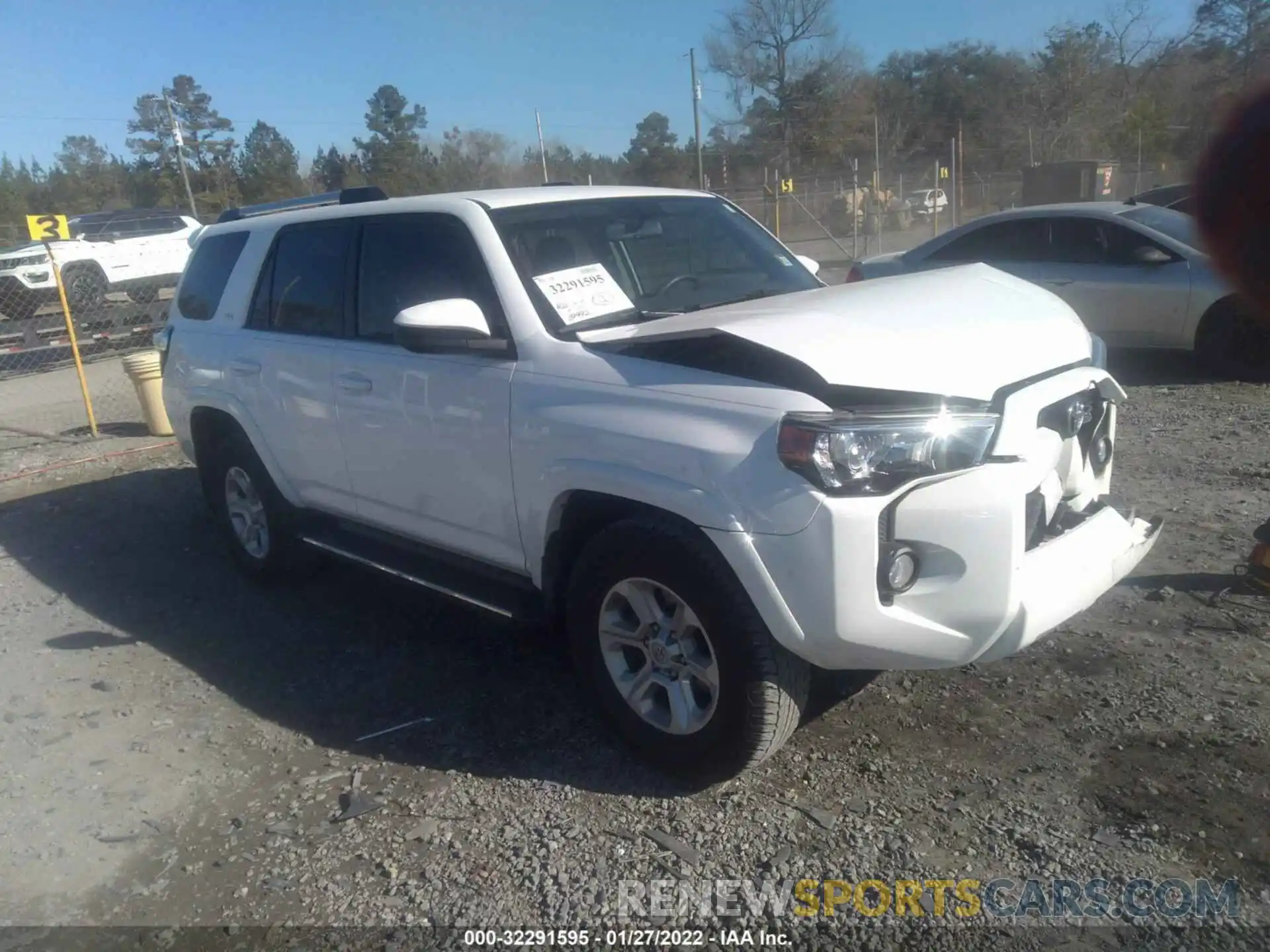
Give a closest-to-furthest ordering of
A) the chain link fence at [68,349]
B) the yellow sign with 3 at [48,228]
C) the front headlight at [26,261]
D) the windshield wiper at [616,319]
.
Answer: the windshield wiper at [616,319] → the yellow sign with 3 at [48,228] → the chain link fence at [68,349] → the front headlight at [26,261]

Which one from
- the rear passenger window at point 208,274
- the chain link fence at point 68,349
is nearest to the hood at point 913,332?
the rear passenger window at point 208,274

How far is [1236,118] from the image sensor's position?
0.87 metres

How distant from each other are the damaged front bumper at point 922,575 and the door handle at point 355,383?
1979mm

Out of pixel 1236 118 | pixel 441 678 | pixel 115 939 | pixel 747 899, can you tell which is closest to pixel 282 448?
pixel 441 678

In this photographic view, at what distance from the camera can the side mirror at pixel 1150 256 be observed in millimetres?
8500

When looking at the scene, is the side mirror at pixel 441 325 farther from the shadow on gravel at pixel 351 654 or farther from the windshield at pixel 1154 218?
the windshield at pixel 1154 218

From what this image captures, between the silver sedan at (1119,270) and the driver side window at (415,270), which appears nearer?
the driver side window at (415,270)

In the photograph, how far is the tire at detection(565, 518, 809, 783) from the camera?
309cm

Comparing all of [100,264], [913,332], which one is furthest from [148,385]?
[913,332]

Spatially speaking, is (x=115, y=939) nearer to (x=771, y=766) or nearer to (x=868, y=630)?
(x=771, y=766)

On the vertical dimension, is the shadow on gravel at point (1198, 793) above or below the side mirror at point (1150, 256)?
below

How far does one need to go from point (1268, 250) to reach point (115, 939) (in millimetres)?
3340

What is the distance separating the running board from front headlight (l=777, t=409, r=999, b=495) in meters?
1.40

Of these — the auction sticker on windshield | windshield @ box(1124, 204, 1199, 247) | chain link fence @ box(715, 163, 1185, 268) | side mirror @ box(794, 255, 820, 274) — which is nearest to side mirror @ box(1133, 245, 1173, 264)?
windshield @ box(1124, 204, 1199, 247)
